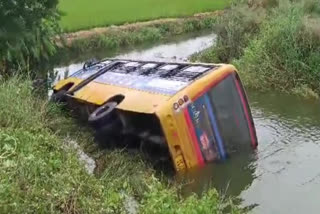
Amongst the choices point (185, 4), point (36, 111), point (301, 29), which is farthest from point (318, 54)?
point (185, 4)

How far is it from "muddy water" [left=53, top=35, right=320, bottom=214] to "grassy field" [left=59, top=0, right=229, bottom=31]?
1285cm

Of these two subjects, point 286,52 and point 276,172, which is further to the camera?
point 286,52

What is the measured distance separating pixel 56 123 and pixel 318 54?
24.4 ft

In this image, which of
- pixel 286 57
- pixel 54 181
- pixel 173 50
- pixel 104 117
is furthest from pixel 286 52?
pixel 54 181

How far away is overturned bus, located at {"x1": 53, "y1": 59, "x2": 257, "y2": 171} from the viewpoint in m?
8.26

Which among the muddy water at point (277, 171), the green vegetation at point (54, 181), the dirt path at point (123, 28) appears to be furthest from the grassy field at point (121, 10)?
the green vegetation at point (54, 181)

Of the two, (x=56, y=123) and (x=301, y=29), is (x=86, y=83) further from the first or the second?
(x=301, y=29)

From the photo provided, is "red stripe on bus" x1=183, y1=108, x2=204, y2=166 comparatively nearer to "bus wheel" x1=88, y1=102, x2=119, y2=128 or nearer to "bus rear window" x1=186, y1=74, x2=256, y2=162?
"bus rear window" x1=186, y1=74, x2=256, y2=162

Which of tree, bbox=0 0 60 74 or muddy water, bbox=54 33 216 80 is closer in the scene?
tree, bbox=0 0 60 74

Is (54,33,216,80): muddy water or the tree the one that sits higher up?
the tree

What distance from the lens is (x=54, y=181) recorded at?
17.5 ft

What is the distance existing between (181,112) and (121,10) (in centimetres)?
1812

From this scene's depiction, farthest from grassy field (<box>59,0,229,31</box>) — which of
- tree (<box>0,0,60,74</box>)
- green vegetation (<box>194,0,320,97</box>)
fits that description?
tree (<box>0,0,60,74</box>)

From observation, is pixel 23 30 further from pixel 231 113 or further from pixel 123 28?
pixel 123 28
